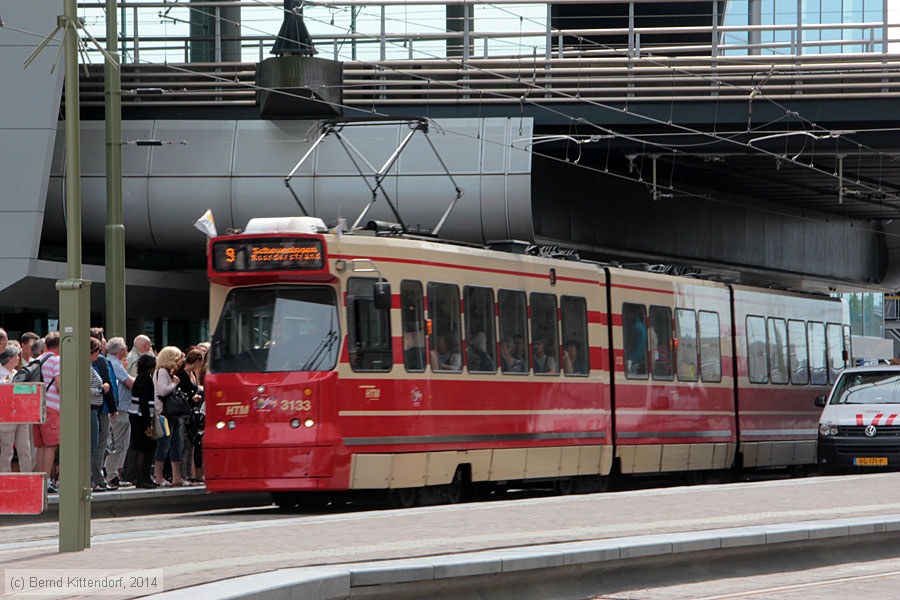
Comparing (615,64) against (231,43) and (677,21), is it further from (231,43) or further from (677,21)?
(677,21)

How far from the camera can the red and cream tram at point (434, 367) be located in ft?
50.6

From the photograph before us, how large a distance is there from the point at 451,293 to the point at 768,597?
25.0 ft

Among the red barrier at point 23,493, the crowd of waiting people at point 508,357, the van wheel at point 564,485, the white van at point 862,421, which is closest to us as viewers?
the red barrier at point 23,493

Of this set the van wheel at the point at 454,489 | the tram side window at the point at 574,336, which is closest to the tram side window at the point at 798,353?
the tram side window at the point at 574,336

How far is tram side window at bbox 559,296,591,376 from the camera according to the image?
19000 mm

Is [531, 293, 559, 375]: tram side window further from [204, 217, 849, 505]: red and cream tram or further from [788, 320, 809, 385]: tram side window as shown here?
[788, 320, 809, 385]: tram side window

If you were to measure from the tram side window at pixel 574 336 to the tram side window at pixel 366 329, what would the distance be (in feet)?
12.2

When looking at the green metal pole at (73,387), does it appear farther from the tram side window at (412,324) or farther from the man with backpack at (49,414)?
the tram side window at (412,324)

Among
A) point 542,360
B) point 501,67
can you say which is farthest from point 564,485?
point 501,67

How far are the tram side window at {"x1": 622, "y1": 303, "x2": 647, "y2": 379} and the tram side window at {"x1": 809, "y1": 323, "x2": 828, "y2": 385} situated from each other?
6.34m

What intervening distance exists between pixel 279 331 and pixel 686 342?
815cm

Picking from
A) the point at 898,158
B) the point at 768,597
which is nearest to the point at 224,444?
the point at 768,597

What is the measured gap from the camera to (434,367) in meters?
16.5

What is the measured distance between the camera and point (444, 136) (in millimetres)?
30156
